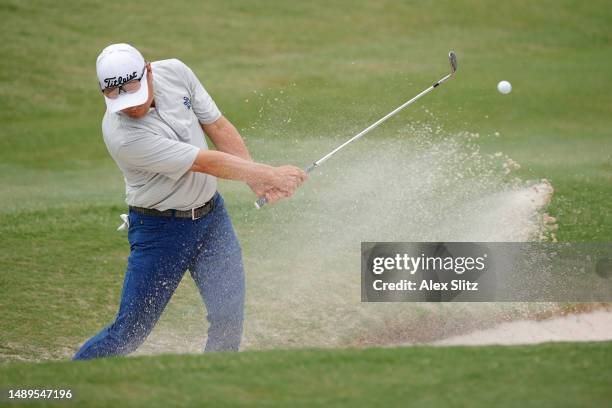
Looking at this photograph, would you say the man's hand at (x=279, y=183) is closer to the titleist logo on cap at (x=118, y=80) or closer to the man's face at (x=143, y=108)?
the man's face at (x=143, y=108)

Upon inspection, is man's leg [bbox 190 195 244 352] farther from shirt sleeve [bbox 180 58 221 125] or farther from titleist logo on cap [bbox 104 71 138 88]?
titleist logo on cap [bbox 104 71 138 88]

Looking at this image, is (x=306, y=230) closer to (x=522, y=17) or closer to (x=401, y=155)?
(x=401, y=155)

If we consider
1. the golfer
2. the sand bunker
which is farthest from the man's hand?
the sand bunker

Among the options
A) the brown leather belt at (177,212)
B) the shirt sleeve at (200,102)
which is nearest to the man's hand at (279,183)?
the brown leather belt at (177,212)

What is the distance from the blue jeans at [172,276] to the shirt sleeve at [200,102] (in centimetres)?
52

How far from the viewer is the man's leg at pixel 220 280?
18.5 feet

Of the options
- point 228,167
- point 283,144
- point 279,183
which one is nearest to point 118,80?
point 228,167

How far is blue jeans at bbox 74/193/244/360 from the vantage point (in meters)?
5.56

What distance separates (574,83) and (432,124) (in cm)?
332

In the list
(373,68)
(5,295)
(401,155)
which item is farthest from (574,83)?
(5,295)

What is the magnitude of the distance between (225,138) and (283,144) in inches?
193

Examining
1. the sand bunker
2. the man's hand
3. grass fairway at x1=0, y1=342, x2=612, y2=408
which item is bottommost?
grass fairway at x1=0, y1=342, x2=612, y2=408

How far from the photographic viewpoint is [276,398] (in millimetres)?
4422

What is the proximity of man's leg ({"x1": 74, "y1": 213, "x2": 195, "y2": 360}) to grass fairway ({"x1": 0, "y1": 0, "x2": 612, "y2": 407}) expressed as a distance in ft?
1.72
